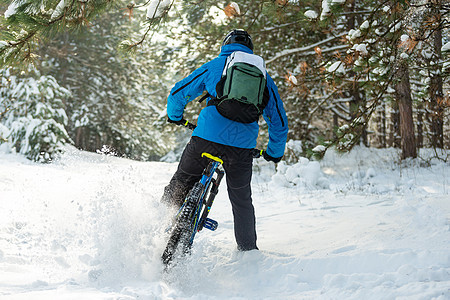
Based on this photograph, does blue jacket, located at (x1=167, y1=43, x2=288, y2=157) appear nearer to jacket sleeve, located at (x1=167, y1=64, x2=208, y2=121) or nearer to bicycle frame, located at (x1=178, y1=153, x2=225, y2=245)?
jacket sleeve, located at (x1=167, y1=64, x2=208, y2=121)

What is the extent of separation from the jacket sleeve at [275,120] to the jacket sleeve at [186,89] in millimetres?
581

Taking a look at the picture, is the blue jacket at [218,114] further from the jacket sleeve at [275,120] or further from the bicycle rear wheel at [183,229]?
the bicycle rear wheel at [183,229]

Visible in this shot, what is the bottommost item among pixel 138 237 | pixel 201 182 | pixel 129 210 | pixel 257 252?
pixel 257 252

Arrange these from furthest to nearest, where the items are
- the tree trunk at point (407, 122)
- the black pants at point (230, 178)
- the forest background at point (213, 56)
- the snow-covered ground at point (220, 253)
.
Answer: the tree trunk at point (407, 122) < the forest background at point (213, 56) < the black pants at point (230, 178) < the snow-covered ground at point (220, 253)

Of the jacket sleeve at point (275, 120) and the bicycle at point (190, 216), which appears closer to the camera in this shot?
the bicycle at point (190, 216)

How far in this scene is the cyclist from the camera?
9.65ft

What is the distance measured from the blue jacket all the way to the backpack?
9 centimetres

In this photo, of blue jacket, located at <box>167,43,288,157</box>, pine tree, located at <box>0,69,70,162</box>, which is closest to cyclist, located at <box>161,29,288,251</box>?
blue jacket, located at <box>167,43,288,157</box>

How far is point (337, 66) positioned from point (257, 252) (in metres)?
2.58

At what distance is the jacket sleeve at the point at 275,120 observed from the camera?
3047 millimetres

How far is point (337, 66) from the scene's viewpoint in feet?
14.7

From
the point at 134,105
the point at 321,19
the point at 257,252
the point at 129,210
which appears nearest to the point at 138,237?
the point at 129,210

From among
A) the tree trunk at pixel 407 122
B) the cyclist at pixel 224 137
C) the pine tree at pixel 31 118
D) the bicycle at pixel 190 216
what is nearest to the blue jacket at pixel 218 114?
the cyclist at pixel 224 137

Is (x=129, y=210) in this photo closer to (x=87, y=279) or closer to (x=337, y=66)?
(x=87, y=279)
